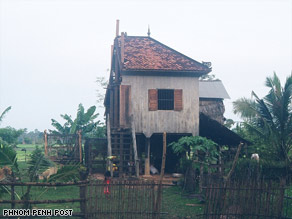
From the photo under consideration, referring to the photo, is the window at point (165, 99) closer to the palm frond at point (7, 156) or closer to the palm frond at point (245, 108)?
the palm frond at point (245, 108)

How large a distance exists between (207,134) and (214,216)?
37.9 feet

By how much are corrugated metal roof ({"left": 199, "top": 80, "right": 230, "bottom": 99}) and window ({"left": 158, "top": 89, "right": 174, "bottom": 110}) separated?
7.94 metres

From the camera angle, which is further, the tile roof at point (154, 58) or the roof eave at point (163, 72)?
the tile roof at point (154, 58)

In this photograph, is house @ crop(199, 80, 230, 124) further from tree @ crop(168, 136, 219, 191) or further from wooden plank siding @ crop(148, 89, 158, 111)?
tree @ crop(168, 136, 219, 191)

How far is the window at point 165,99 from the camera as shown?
19.1 m

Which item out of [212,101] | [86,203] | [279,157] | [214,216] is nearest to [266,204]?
[214,216]

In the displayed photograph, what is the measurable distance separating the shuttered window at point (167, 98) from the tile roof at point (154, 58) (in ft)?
3.95

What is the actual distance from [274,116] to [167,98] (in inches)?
211

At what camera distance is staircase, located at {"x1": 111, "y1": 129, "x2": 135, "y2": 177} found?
1775 cm

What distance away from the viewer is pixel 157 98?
1888 centimetres

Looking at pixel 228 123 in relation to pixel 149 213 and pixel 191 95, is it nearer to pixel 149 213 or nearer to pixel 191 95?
pixel 191 95

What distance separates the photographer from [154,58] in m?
19.6

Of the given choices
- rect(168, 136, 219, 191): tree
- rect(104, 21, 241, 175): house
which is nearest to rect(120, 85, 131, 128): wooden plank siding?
rect(104, 21, 241, 175): house

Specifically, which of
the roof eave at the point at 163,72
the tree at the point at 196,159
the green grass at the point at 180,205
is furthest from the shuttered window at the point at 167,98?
the green grass at the point at 180,205
